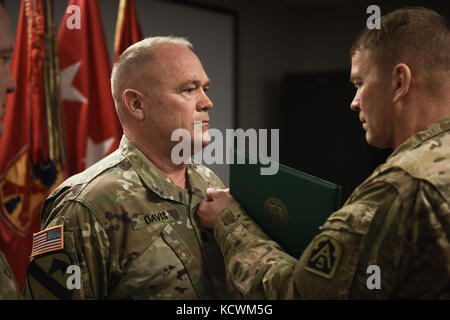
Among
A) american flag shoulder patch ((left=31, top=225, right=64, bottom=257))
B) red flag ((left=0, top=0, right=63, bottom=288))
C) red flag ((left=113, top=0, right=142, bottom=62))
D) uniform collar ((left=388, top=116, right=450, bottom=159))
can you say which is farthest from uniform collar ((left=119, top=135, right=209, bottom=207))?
red flag ((left=113, top=0, right=142, bottom=62))

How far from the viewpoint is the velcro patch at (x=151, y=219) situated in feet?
4.02

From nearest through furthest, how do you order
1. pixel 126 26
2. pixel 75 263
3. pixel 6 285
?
pixel 6 285 → pixel 75 263 → pixel 126 26

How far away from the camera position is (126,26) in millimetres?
2246

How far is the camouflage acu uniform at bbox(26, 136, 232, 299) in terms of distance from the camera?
1.15m

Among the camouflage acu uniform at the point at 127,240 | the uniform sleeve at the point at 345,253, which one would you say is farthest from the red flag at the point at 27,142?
the uniform sleeve at the point at 345,253

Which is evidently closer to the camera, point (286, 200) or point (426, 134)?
point (426, 134)

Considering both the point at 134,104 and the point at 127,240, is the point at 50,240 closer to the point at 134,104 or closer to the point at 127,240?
the point at 127,240

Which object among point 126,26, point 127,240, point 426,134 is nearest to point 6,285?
point 127,240

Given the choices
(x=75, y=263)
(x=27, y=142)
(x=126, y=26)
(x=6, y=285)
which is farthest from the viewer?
(x=126, y=26)

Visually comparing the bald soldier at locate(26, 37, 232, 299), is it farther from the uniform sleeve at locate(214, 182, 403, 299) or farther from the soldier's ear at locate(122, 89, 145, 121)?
the uniform sleeve at locate(214, 182, 403, 299)

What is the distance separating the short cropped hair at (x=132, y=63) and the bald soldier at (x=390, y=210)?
49 centimetres

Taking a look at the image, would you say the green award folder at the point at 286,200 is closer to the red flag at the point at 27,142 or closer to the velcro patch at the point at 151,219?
the velcro patch at the point at 151,219

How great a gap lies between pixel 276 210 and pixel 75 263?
0.53 metres
